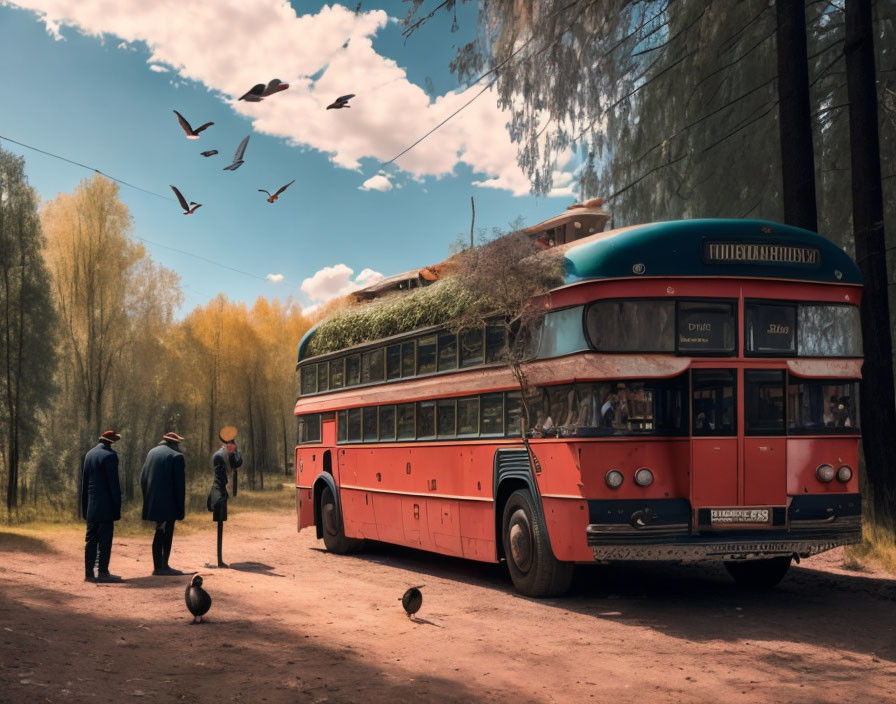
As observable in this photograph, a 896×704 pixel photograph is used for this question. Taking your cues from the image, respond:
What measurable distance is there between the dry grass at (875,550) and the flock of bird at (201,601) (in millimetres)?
6585

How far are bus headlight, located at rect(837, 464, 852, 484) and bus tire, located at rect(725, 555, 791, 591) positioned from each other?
1421 mm

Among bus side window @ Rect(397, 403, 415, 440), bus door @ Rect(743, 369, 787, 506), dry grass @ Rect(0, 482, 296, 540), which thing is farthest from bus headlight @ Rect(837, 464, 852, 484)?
dry grass @ Rect(0, 482, 296, 540)

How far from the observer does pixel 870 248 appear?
52.9ft

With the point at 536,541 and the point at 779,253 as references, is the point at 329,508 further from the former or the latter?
the point at 779,253

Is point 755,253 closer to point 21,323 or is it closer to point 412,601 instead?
point 412,601

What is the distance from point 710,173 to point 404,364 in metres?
7.81

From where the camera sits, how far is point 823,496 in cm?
1152

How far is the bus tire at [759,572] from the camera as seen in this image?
505 inches

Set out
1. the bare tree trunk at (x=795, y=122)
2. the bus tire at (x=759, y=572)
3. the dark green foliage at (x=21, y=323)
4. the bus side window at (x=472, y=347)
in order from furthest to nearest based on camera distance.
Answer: the dark green foliage at (x=21, y=323)
the bare tree trunk at (x=795, y=122)
the bus side window at (x=472, y=347)
the bus tire at (x=759, y=572)

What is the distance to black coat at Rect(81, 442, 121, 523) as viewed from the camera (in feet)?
46.6

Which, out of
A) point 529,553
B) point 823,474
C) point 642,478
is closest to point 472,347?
point 529,553

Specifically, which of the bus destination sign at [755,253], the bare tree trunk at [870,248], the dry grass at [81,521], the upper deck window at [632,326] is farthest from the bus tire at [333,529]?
the bus destination sign at [755,253]

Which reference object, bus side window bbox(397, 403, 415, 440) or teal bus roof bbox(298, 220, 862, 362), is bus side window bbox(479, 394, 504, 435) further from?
bus side window bbox(397, 403, 415, 440)

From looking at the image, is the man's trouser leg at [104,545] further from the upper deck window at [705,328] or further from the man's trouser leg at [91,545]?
the upper deck window at [705,328]
